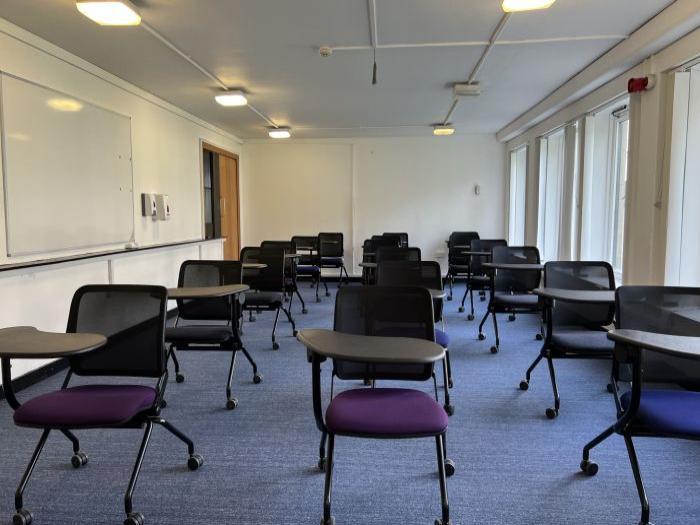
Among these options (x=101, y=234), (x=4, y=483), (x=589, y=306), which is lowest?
(x=4, y=483)

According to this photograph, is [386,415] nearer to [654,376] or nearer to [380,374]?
[380,374]

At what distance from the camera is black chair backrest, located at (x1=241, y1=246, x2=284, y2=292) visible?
15.9 ft

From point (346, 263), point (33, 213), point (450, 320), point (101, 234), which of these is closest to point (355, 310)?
point (33, 213)

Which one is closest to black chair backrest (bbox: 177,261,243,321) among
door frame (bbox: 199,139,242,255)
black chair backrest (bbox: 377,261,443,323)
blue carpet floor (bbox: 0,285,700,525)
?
blue carpet floor (bbox: 0,285,700,525)

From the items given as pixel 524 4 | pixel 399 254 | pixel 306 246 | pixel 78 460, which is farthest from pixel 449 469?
pixel 306 246

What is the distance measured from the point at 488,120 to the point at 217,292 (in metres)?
5.76

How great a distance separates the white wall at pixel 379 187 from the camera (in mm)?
8891

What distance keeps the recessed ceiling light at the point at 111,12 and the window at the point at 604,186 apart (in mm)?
4393

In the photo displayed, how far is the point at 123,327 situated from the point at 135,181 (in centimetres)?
347

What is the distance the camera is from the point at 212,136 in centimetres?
766

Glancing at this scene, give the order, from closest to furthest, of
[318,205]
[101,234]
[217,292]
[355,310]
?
[355,310], [217,292], [101,234], [318,205]

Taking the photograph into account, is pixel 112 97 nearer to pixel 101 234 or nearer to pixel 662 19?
pixel 101 234

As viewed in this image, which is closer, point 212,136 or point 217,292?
point 217,292

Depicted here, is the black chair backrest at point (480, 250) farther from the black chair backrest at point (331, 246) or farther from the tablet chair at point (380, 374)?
the tablet chair at point (380, 374)
